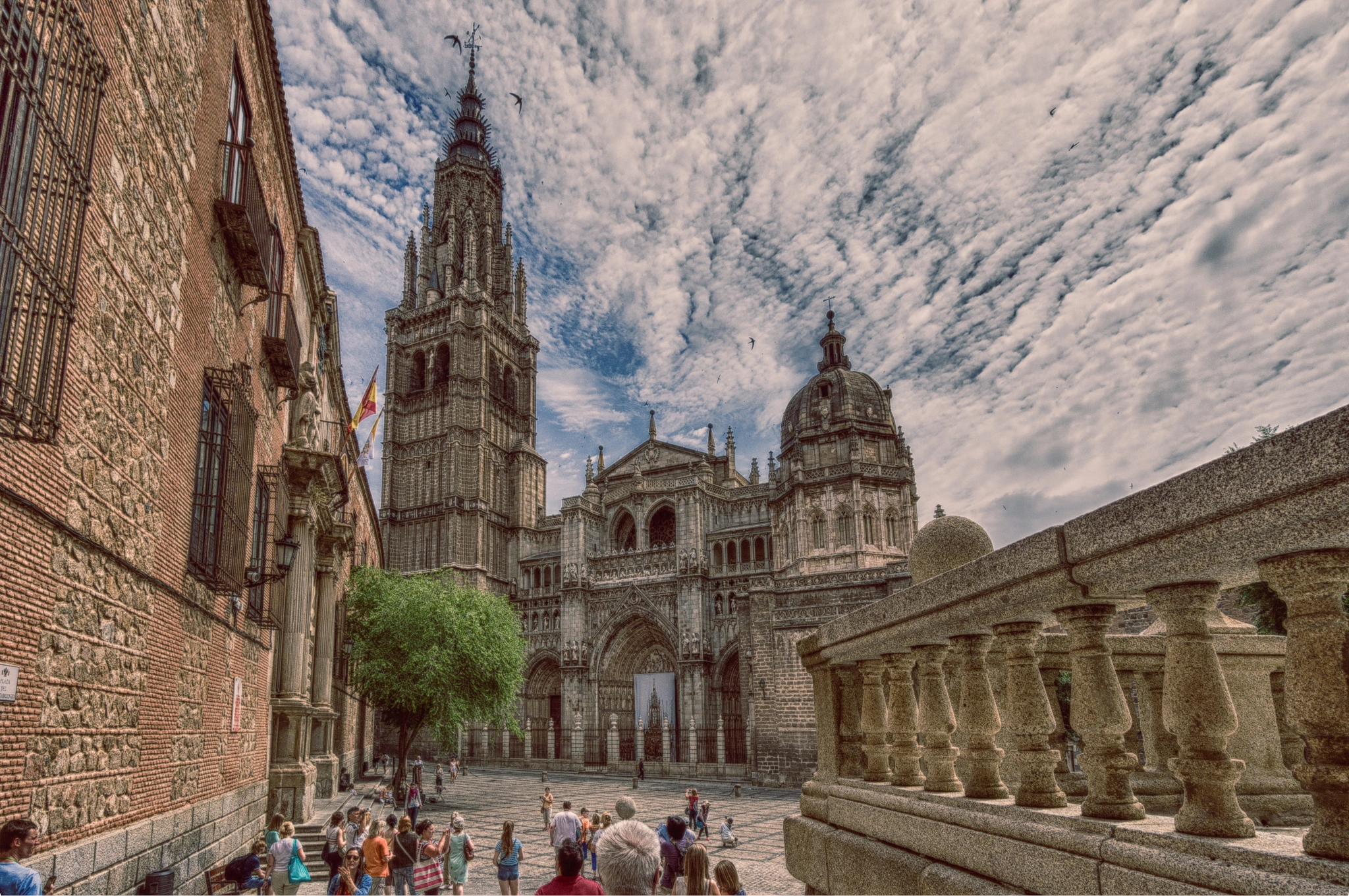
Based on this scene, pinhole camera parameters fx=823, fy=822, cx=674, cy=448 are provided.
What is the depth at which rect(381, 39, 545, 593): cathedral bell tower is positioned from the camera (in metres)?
51.2

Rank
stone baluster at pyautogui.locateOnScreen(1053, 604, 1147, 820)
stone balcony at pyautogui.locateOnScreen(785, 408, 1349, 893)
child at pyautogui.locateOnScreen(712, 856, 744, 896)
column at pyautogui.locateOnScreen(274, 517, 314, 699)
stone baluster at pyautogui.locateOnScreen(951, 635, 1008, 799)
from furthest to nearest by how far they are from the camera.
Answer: column at pyautogui.locateOnScreen(274, 517, 314, 699) → child at pyautogui.locateOnScreen(712, 856, 744, 896) → stone baluster at pyautogui.locateOnScreen(951, 635, 1008, 799) → stone baluster at pyautogui.locateOnScreen(1053, 604, 1147, 820) → stone balcony at pyautogui.locateOnScreen(785, 408, 1349, 893)

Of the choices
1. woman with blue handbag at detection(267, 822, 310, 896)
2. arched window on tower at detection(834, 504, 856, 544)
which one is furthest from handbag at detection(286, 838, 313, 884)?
arched window on tower at detection(834, 504, 856, 544)

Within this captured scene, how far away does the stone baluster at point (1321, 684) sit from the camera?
2.34m

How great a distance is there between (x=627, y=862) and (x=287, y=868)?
23.4 feet

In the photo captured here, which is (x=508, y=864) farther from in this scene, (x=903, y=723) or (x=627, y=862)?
(x=627, y=862)

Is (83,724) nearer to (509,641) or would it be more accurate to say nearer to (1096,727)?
(1096,727)

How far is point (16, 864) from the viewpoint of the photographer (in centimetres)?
392

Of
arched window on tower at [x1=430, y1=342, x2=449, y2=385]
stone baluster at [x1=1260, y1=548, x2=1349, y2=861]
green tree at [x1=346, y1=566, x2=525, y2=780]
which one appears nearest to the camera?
stone baluster at [x1=1260, y1=548, x2=1349, y2=861]

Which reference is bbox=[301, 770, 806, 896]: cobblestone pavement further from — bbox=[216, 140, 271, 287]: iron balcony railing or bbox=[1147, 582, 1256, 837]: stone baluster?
bbox=[216, 140, 271, 287]: iron balcony railing

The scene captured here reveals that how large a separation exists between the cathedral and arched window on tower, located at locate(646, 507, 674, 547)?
0.49 ft

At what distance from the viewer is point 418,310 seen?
56969mm

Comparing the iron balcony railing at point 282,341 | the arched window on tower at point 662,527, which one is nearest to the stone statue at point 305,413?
the iron balcony railing at point 282,341

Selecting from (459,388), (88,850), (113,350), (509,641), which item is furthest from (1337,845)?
(459,388)

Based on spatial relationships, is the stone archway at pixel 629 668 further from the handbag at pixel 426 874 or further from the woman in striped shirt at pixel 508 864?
the handbag at pixel 426 874
